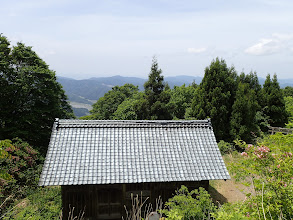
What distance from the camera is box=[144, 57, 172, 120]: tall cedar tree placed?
24589mm

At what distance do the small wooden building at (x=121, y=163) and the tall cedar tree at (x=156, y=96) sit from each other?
1255cm

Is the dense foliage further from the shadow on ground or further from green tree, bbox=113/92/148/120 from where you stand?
green tree, bbox=113/92/148/120

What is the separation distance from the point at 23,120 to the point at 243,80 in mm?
24892

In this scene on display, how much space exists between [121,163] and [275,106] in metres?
21.6

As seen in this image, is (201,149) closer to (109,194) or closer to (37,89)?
(109,194)

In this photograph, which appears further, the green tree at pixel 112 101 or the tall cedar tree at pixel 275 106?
the green tree at pixel 112 101

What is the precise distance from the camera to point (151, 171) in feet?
32.3

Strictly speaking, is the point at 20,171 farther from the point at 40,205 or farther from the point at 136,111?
the point at 136,111

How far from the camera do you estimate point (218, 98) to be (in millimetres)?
20047

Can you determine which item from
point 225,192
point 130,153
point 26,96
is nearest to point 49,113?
point 26,96

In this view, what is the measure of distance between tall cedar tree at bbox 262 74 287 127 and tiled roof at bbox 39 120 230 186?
16376mm

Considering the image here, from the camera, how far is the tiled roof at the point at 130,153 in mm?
9461

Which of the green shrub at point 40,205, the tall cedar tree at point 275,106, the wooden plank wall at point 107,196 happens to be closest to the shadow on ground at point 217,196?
the wooden plank wall at point 107,196

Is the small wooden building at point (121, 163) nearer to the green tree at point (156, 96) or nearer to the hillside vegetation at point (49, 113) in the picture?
the hillside vegetation at point (49, 113)
